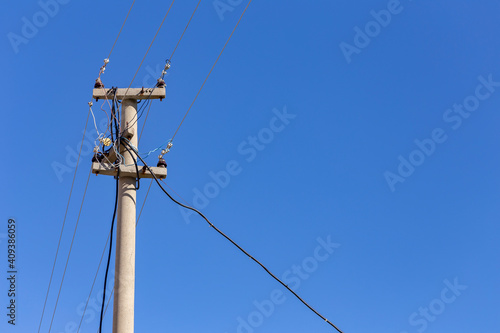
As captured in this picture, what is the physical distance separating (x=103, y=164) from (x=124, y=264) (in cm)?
151

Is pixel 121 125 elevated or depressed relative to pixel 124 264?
elevated

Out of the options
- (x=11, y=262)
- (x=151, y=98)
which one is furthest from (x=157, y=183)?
(x=11, y=262)

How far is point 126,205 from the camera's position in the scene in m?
9.99

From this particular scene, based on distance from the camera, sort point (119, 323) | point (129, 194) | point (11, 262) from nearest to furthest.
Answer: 1. point (119, 323)
2. point (129, 194)
3. point (11, 262)

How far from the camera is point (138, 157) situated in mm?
10297

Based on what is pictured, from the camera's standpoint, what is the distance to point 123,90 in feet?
35.0

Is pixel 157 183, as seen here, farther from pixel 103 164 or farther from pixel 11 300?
pixel 11 300

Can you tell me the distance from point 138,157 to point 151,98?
959 millimetres

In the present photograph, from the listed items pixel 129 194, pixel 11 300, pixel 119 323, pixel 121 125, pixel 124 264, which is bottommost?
pixel 119 323

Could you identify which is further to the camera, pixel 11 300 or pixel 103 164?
pixel 11 300

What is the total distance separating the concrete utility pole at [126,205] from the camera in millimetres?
9430

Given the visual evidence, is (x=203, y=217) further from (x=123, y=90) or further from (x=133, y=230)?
(x=123, y=90)

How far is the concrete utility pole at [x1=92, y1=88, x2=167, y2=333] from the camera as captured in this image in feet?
30.9

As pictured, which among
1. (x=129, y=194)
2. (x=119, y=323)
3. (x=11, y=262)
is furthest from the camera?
(x=11, y=262)
